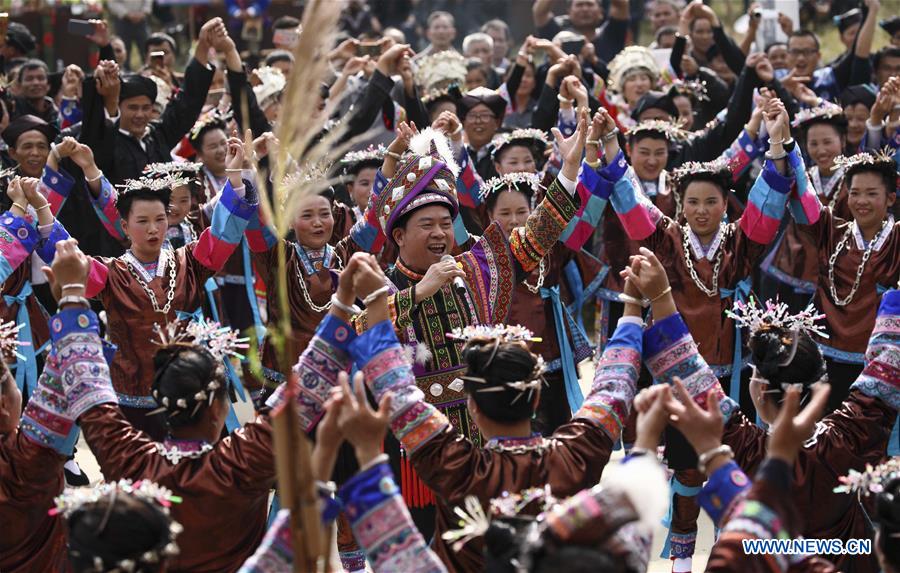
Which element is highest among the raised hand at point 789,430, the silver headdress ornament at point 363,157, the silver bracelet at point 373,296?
the raised hand at point 789,430

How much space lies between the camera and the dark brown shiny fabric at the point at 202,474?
10.8ft

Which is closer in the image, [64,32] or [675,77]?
[675,77]

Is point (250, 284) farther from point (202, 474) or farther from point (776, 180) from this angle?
point (202, 474)

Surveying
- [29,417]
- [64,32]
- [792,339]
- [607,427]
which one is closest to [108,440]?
[29,417]

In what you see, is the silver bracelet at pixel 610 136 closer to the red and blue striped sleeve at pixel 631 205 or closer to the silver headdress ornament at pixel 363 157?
the red and blue striped sleeve at pixel 631 205

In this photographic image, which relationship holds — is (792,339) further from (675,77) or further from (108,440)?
(675,77)

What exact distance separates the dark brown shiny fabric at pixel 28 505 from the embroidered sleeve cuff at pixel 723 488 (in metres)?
1.86

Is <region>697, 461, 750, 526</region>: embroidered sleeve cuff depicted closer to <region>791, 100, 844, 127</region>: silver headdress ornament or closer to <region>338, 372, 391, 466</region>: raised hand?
<region>338, 372, 391, 466</region>: raised hand

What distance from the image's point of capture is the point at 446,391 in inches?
173

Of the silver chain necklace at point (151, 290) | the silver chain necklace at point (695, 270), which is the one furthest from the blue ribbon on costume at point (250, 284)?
the silver chain necklace at point (695, 270)

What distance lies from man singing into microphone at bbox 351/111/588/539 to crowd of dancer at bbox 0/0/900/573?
0.01 metres

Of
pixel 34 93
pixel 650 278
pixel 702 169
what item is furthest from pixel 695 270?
pixel 34 93

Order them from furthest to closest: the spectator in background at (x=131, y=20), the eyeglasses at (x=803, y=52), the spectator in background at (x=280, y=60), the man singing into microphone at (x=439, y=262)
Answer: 1. the spectator in background at (x=131, y=20)
2. the eyeglasses at (x=803, y=52)
3. the spectator in background at (x=280, y=60)
4. the man singing into microphone at (x=439, y=262)

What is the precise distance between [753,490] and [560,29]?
9.70 meters
